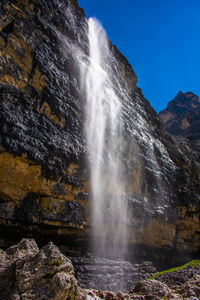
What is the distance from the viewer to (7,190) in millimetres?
11375

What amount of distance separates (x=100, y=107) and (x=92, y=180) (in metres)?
8.11

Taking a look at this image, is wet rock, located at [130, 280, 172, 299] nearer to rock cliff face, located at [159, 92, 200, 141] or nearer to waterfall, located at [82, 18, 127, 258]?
waterfall, located at [82, 18, 127, 258]

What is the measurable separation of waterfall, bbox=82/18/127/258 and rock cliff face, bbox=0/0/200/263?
902 millimetres

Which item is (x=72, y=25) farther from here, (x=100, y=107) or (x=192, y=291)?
(x=192, y=291)

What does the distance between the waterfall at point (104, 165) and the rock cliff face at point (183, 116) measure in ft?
169

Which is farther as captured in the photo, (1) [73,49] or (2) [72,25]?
(2) [72,25]

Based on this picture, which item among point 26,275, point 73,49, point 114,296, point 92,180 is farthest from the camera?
point 73,49

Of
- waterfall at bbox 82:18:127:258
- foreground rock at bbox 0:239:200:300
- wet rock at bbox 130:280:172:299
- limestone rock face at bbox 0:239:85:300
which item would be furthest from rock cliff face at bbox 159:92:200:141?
limestone rock face at bbox 0:239:85:300

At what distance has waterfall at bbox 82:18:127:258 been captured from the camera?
54.0 feet

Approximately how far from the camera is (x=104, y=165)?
17.7m

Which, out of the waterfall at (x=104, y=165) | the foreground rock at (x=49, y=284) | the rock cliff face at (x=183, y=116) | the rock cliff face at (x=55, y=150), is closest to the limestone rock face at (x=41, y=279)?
the foreground rock at (x=49, y=284)

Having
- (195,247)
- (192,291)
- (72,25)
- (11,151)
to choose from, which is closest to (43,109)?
(11,151)

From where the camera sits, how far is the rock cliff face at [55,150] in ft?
39.0

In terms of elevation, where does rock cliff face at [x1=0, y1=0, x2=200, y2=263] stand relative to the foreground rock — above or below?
above
